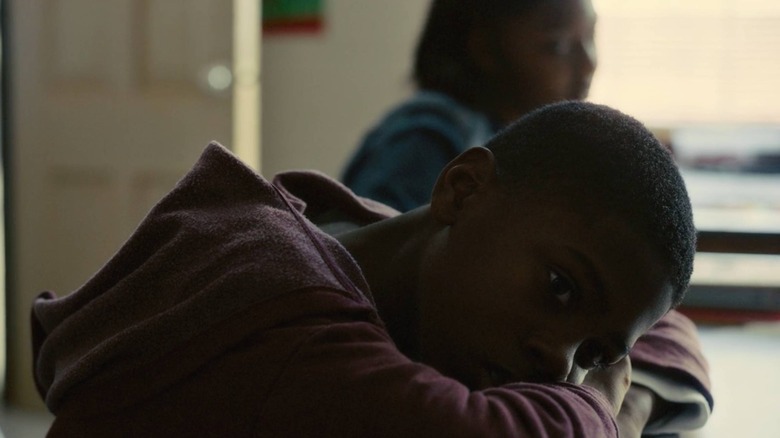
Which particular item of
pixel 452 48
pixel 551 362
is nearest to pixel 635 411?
pixel 551 362

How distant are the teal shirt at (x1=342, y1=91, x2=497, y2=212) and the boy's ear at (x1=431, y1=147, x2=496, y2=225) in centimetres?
78

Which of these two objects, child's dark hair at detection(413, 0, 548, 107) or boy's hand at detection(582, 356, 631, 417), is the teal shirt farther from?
boy's hand at detection(582, 356, 631, 417)

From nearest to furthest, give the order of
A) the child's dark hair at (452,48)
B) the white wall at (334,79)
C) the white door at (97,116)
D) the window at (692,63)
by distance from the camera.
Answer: the child's dark hair at (452,48) → the white door at (97,116) → the window at (692,63) → the white wall at (334,79)

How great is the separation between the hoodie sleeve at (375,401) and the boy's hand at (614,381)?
0.16m

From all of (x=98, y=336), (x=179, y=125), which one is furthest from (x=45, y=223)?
(x=98, y=336)

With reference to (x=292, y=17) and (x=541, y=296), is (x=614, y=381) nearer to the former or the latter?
(x=541, y=296)

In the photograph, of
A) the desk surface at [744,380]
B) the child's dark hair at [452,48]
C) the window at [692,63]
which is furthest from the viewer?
the window at [692,63]

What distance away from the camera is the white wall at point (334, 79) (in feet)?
11.2

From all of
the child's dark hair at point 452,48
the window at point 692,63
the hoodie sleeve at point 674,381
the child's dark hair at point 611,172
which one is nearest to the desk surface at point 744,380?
the hoodie sleeve at point 674,381

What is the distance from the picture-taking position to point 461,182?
842mm

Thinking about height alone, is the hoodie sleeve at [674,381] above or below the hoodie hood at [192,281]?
below

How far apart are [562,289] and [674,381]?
0.25 meters

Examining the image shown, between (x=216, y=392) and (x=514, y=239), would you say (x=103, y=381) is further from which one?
(x=514, y=239)

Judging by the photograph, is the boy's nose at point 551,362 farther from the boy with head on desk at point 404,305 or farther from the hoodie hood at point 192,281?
the hoodie hood at point 192,281
